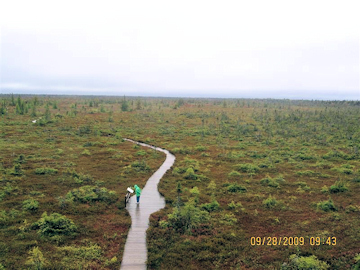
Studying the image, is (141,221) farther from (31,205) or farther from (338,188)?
(338,188)

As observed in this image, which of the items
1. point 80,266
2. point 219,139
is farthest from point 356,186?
point 219,139

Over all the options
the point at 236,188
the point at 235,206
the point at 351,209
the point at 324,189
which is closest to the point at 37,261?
the point at 235,206

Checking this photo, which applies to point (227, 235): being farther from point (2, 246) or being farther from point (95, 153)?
point (95, 153)

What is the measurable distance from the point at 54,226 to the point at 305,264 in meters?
15.5

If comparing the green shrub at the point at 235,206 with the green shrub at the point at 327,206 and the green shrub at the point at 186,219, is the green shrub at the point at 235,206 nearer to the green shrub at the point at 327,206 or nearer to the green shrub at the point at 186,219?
the green shrub at the point at 186,219

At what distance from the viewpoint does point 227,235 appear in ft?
57.8

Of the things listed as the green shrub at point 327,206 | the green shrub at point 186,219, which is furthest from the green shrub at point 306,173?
the green shrub at point 186,219

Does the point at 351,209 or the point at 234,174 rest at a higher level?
the point at 351,209

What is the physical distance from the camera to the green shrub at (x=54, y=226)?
17334mm

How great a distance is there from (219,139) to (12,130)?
45427 mm

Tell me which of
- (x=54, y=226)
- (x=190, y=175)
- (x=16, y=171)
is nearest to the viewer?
(x=54, y=226)
